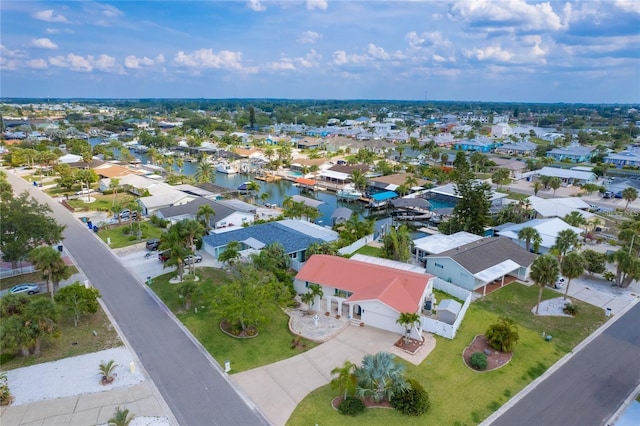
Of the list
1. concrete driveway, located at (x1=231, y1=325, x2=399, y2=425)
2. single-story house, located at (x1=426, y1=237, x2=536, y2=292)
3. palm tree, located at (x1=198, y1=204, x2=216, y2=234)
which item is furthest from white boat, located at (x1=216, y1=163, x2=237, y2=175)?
concrete driveway, located at (x1=231, y1=325, x2=399, y2=425)

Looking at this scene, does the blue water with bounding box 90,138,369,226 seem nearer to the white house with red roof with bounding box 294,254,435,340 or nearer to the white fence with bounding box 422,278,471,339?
the white house with red roof with bounding box 294,254,435,340

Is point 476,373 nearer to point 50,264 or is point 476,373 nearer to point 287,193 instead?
point 50,264

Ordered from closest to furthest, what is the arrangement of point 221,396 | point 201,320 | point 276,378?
point 221,396
point 276,378
point 201,320

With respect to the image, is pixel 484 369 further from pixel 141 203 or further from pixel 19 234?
pixel 141 203

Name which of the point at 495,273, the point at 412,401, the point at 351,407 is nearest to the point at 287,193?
the point at 495,273

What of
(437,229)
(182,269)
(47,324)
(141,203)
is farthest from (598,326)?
(141,203)

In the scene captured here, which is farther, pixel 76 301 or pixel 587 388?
pixel 76 301
